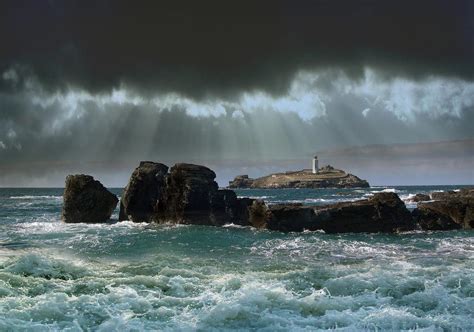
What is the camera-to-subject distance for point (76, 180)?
38.2m

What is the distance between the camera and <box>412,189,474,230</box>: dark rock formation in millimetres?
30516

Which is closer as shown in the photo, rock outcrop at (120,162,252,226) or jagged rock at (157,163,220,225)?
jagged rock at (157,163,220,225)

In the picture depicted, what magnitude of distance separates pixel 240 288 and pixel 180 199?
24245mm

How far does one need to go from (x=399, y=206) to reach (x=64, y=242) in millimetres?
21772

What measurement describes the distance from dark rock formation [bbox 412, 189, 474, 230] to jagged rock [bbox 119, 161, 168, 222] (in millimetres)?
20749

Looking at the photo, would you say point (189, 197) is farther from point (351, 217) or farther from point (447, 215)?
point (447, 215)

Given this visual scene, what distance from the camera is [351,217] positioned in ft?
97.6

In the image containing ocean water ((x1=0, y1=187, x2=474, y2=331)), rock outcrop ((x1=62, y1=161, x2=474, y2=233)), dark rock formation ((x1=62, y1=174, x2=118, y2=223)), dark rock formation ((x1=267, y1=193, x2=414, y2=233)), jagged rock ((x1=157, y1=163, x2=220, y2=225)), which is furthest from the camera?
dark rock formation ((x1=62, y1=174, x2=118, y2=223))

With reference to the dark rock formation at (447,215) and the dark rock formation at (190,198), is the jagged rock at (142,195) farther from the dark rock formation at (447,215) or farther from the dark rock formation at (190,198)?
the dark rock formation at (447,215)

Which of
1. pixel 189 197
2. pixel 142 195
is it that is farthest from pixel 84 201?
pixel 189 197

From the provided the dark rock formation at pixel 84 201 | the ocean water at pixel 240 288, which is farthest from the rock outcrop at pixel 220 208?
the ocean water at pixel 240 288

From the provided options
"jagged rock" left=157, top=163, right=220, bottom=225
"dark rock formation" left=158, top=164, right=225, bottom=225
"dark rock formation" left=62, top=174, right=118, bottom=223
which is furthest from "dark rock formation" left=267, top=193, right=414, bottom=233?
"dark rock formation" left=62, top=174, right=118, bottom=223

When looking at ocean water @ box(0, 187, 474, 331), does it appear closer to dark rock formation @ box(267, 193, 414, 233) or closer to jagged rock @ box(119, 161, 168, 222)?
dark rock formation @ box(267, 193, 414, 233)

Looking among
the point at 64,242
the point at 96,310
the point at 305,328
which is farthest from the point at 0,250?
the point at 305,328
